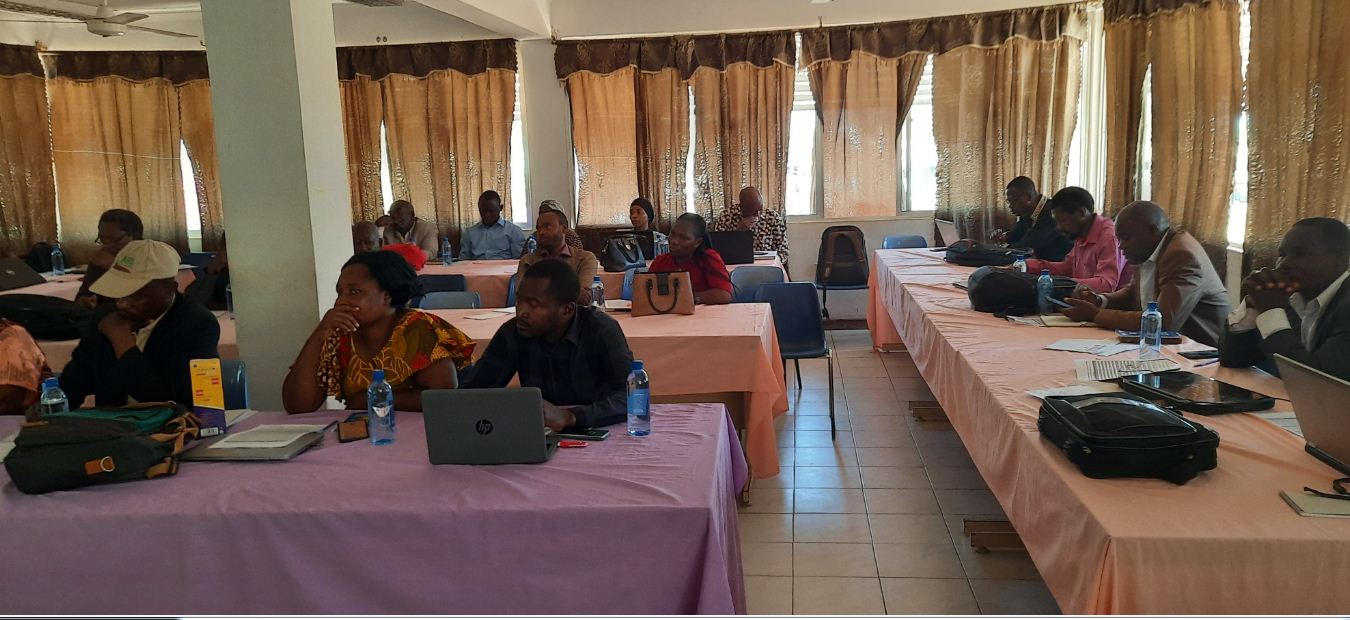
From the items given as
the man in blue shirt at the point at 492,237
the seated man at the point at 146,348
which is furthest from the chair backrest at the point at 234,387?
the man in blue shirt at the point at 492,237

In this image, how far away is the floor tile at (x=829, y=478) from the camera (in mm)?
3889

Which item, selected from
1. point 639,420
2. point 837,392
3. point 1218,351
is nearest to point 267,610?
point 639,420

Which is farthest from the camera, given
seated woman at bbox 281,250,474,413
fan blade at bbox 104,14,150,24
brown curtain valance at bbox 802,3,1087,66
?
brown curtain valance at bbox 802,3,1087,66

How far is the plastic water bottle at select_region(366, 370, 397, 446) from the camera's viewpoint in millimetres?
2373

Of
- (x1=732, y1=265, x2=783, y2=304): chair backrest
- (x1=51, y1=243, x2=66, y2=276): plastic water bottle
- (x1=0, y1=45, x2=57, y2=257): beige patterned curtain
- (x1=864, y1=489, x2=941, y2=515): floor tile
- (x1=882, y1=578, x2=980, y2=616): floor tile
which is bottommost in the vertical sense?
(x1=882, y1=578, x2=980, y2=616): floor tile

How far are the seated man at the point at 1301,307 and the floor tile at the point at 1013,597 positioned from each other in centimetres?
97

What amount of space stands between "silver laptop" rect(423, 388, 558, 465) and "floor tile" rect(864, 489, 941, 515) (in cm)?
192

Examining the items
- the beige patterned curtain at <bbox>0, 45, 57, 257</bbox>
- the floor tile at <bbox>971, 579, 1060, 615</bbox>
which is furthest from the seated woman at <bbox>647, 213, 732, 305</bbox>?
the beige patterned curtain at <bbox>0, 45, 57, 257</bbox>

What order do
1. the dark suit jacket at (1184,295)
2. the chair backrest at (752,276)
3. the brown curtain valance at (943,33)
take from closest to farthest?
the dark suit jacket at (1184,295), the chair backrest at (752,276), the brown curtain valance at (943,33)

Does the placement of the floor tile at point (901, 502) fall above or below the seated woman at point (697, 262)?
below

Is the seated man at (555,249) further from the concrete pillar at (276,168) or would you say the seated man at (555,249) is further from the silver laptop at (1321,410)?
the silver laptop at (1321,410)

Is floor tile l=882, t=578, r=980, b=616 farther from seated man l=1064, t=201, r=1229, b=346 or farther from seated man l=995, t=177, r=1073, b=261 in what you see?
seated man l=995, t=177, r=1073, b=261

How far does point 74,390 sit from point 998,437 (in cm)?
291

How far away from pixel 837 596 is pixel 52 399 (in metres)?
2.48
